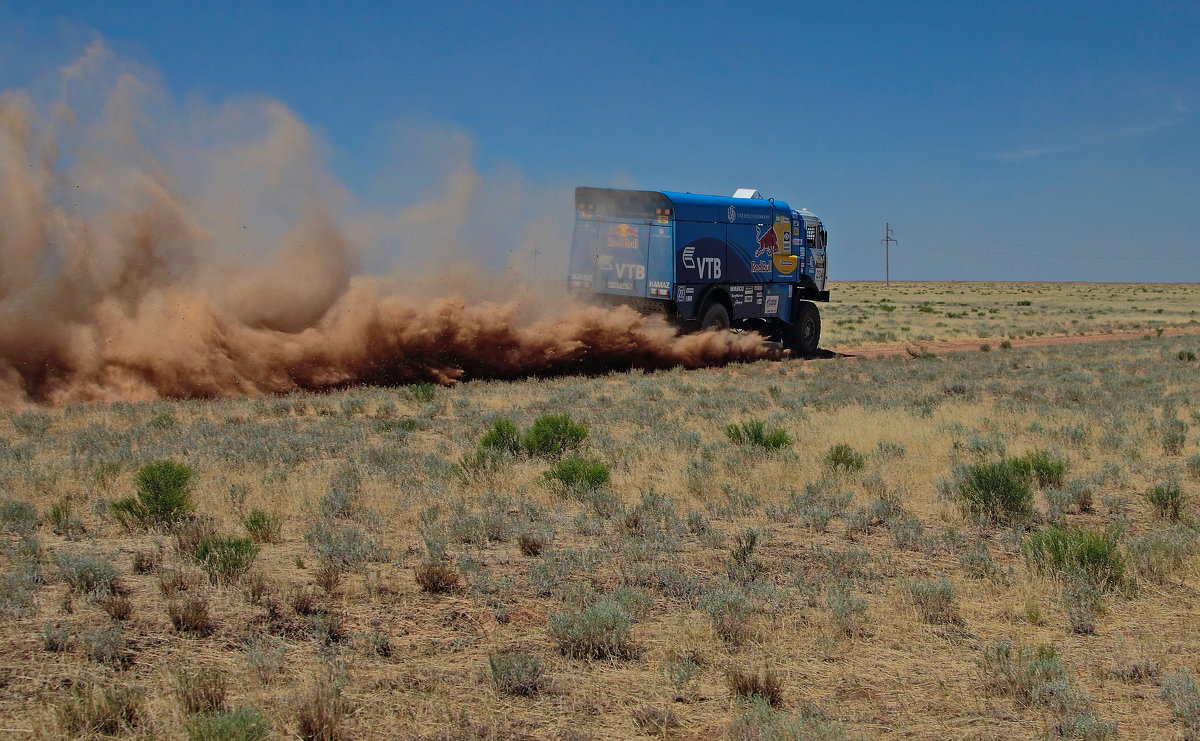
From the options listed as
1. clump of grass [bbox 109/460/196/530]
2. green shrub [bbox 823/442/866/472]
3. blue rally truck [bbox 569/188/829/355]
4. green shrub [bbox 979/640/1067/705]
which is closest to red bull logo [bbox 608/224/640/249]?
blue rally truck [bbox 569/188/829/355]

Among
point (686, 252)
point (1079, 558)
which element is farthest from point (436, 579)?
point (686, 252)

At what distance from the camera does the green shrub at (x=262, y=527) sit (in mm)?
7707

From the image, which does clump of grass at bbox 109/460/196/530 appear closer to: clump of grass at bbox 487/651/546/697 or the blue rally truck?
clump of grass at bbox 487/651/546/697

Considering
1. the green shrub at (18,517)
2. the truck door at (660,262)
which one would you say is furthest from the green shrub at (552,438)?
the truck door at (660,262)

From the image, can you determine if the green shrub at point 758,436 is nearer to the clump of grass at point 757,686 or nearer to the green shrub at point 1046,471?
the green shrub at point 1046,471

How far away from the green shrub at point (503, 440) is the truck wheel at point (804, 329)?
1530cm

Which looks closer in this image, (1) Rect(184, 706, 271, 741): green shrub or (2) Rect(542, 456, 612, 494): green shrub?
(1) Rect(184, 706, 271, 741): green shrub

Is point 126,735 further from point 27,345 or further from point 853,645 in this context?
point 27,345

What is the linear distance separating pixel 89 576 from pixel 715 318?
1751 cm

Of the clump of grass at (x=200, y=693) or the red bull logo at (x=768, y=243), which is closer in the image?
the clump of grass at (x=200, y=693)

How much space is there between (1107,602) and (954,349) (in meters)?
24.9

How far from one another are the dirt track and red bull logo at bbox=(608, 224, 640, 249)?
9.38m

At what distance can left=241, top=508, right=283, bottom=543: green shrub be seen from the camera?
7707 millimetres

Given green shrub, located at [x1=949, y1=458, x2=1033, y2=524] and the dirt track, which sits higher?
the dirt track
